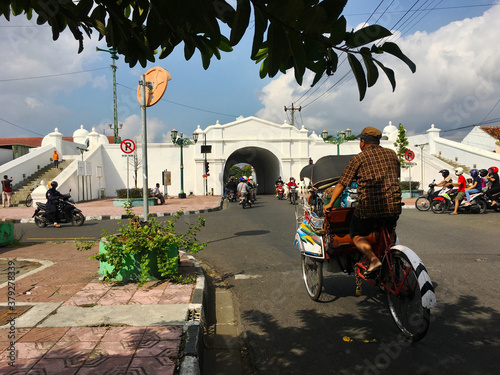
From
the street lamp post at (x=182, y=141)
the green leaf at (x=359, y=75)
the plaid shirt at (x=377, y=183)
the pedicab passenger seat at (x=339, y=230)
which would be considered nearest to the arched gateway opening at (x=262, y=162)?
the street lamp post at (x=182, y=141)

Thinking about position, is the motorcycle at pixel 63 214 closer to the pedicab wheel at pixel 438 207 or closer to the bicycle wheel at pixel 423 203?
the pedicab wheel at pixel 438 207

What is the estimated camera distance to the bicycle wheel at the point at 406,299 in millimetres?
2918

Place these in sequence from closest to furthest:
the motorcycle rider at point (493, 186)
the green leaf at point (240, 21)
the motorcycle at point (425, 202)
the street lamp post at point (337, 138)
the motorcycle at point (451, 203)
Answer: the green leaf at point (240, 21), the motorcycle at point (451, 203), the motorcycle rider at point (493, 186), the motorcycle at point (425, 202), the street lamp post at point (337, 138)

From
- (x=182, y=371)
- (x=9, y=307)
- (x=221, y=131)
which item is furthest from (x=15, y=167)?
(x=182, y=371)

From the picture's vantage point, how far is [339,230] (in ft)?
12.8

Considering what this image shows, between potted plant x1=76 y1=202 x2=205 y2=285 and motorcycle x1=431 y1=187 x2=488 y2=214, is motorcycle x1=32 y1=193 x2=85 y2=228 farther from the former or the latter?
motorcycle x1=431 y1=187 x2=488 y2=214

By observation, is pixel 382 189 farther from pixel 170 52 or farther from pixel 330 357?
pixel 170 52

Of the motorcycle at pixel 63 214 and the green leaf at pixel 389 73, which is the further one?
the motorcycle at pixel 63 214

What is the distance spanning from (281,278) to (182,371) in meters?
2.80

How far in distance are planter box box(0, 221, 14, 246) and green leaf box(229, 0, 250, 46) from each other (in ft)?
27.5

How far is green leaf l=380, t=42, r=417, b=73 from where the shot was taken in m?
1.49

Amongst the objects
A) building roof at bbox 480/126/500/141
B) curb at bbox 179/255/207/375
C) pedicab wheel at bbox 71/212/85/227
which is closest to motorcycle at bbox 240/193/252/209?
pedicab wheel at bbox 71/212/85/227

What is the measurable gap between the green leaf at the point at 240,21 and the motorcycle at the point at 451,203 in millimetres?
12887

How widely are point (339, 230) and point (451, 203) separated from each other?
411 inches
